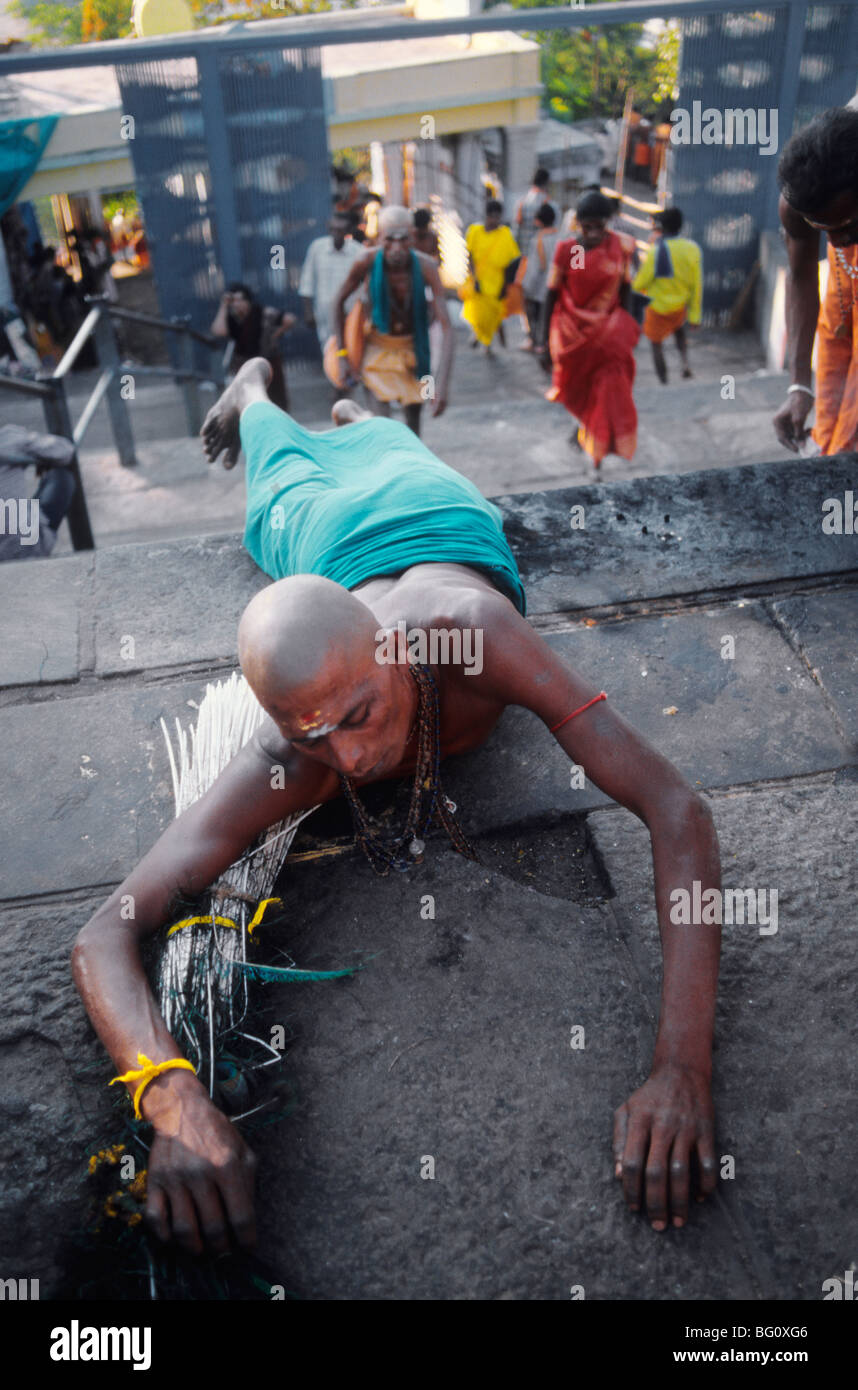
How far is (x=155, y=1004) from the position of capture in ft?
5.54

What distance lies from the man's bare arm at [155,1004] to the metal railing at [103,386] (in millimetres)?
2966

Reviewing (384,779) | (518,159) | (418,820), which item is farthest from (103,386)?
(518,159)

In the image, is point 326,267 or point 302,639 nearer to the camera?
point 302,639

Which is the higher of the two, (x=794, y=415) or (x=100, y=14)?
(x=100, y=14)

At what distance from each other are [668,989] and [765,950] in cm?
29

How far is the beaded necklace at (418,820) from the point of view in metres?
1.95

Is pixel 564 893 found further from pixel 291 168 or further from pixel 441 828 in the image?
pixel 291 168

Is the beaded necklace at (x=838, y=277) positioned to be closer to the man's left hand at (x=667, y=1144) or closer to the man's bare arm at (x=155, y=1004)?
the man's bare arm at (x=155, y=1004)

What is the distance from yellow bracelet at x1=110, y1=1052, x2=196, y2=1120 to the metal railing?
3321 millimetres

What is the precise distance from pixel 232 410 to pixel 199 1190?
8.46 ft

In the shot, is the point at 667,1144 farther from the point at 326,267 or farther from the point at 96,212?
the point at 96,212

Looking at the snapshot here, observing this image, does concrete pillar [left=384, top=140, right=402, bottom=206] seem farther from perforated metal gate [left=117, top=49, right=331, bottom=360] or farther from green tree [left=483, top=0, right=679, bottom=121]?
perforated metal gate [left=117, top=49, right=331, bottom=360]

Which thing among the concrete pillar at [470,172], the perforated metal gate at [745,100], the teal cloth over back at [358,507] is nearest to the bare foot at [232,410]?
the teal cloth over back at [358,507]

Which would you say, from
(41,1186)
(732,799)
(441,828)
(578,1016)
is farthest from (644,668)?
(41,1186)
